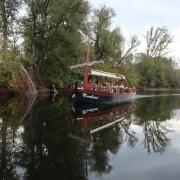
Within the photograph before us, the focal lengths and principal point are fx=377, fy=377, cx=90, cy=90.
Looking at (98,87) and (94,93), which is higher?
(98,87)

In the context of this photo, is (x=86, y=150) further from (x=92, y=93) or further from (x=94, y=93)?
(x=94, y=93)

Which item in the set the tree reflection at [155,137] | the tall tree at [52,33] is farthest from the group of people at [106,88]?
the tree reflection at [155,137]

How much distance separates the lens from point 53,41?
49.6m

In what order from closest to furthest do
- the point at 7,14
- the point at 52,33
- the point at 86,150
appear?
the point at 86,150, the point at 7,14, the point at 52,33

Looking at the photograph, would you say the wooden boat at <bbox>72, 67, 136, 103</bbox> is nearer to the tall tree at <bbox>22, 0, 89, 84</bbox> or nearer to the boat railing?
the boat railing

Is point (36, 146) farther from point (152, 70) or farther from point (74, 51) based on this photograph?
point (152, 70)

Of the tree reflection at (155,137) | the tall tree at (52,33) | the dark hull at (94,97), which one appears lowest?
the tree reflection at (155,137)

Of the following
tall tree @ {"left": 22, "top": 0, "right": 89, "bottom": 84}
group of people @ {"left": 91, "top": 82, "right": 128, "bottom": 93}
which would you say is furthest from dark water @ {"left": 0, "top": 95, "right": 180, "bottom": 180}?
tall tree @ {"left": 22, "top": 0, "right": 89, "bottom": 84}

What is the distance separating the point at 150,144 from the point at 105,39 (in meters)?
52.2

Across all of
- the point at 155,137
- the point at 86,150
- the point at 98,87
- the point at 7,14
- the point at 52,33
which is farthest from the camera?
the point at 52,33

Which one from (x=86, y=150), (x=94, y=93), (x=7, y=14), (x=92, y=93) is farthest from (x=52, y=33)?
(x=86, y=150)

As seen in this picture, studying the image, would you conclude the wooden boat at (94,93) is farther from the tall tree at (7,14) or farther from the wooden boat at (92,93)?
the tall tree at (7,14)

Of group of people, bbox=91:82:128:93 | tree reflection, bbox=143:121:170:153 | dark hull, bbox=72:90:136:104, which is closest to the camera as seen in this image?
tree reflection, bbox=143:121:170:153

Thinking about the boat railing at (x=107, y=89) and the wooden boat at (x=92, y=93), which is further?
the boat railing at (x=107, y=89)
